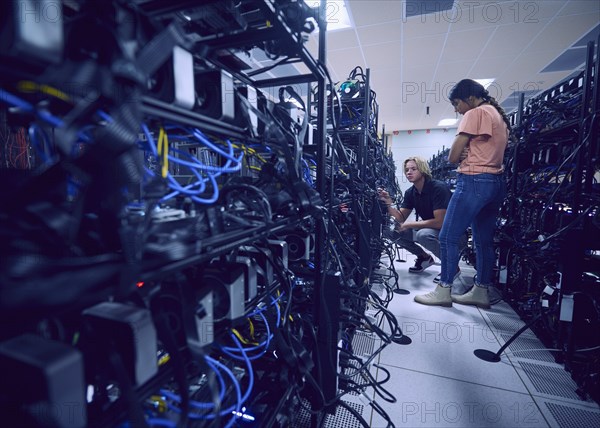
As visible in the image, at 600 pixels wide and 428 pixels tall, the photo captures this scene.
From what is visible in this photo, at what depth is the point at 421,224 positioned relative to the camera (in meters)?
2.60

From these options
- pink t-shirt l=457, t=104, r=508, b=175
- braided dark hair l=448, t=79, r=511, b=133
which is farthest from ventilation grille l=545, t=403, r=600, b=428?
braided dark hair l=448, t=79, r=511, b=133

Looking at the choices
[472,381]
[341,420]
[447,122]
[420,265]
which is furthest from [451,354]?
[447,122]

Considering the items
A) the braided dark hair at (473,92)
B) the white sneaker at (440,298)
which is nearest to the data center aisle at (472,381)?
the white sneaker at (440,298)

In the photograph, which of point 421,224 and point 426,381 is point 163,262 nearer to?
point 426,381

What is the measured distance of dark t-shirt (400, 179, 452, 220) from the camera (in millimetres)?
2690

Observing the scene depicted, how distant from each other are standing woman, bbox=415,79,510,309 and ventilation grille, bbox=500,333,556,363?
1.36ft

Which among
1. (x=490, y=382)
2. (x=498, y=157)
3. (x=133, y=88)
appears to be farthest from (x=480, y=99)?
(x=133, y=88)

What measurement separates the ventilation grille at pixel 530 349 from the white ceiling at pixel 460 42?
239 centimetres

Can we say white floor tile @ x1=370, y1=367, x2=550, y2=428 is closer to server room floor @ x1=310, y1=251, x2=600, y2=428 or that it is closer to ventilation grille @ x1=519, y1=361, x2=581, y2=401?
server room floor @ x1=310, y1=251, x2=600, y2=428

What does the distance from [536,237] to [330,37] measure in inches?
123

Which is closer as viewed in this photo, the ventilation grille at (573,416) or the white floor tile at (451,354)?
the ventilation grille at (573,416)

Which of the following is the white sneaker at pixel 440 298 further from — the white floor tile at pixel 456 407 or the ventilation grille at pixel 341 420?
the ventilation grille at pixel 341 420

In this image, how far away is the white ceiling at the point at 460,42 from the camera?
2.92 m

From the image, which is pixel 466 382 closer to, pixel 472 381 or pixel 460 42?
pixel 472 381
